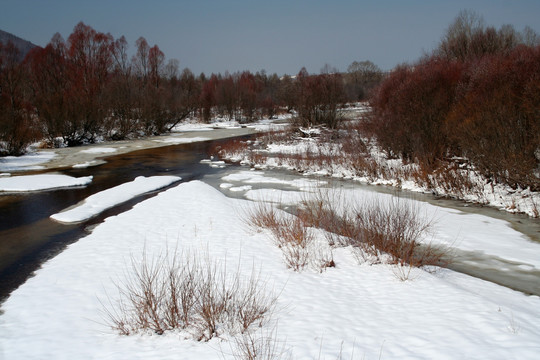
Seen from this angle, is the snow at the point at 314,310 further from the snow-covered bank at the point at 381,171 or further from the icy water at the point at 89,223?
the snow-covered bank at the point at 381,171

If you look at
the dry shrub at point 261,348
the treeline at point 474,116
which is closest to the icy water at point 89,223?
the treeline at point 474,116

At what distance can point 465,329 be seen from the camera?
4559 millimetres

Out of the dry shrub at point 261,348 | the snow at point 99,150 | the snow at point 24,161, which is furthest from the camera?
the snow at point 99,150

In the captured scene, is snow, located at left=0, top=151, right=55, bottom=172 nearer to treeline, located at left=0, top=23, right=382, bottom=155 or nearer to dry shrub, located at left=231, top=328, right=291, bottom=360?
treeline, located at left=0, top=23, right=382, bottom=155

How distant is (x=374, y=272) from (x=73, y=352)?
4.98 meters

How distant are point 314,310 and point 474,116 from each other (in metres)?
10.7

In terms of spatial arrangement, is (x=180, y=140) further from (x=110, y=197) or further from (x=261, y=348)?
(x=261, y=348)

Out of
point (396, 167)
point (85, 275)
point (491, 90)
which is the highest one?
point (491, 90)

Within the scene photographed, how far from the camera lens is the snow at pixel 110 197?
38.9 feet

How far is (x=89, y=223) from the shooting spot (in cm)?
1117

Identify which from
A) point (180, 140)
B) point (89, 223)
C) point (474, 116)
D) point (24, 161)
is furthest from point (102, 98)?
point (474, 116)

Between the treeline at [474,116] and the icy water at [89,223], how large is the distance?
194cm

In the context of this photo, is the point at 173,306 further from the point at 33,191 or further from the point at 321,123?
the point at 321,123

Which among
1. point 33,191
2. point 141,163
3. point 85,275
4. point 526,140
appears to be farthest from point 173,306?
point 141,163
